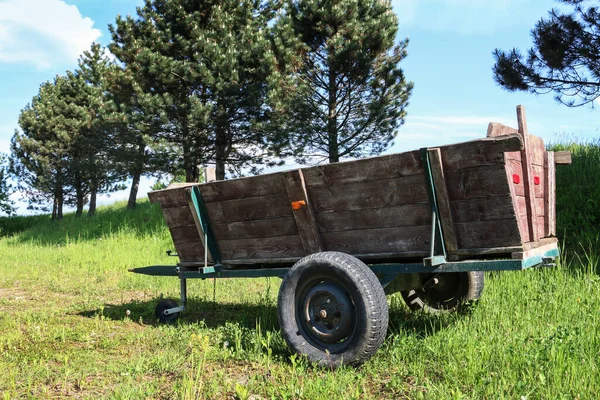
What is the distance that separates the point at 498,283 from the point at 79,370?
4653 mm

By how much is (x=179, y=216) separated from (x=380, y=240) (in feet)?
7.82

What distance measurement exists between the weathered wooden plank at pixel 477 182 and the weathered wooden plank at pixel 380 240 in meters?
0.37

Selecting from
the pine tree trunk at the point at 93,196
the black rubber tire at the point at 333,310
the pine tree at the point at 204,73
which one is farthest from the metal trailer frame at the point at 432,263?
the pine tree trunk at the point at 93,196

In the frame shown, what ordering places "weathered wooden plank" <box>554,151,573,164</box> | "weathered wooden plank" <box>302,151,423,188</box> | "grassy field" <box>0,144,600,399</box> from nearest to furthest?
"grassy field" <box>0,144,600,399</box> < "weathered wooden plank" <box>302,151,423,188</box> < "weathered wooden plank" <box>554,151,573,164</box>

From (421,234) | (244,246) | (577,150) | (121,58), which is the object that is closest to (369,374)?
(421,234)

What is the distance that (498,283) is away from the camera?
6020 mm

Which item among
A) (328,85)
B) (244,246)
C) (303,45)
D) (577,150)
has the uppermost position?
(303,45)

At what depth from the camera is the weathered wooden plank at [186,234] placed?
209 inches

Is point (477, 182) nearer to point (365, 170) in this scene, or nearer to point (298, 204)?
point (365, 170)

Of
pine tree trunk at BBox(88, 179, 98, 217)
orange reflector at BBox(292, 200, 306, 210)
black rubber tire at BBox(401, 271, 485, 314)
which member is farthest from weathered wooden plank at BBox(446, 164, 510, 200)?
pine tree trunk at BBox(88, 179, 98, 217)

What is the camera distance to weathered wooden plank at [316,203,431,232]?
377cm

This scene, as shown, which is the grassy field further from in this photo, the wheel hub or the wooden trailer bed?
the wooden trailer bed

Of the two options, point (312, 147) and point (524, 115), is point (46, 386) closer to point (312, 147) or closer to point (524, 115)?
point (524, 115)

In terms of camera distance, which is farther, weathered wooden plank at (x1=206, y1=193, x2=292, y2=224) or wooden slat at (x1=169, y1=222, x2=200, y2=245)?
wooden slat at (x1=169, y1=222, x2=200, y2=245)
